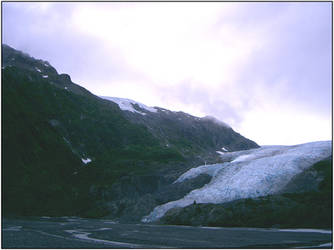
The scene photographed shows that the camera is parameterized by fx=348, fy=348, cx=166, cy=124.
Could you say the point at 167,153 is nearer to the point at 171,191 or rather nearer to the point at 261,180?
the point at 171,191

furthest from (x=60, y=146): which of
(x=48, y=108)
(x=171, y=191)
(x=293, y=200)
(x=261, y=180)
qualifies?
(x=293, y=200)

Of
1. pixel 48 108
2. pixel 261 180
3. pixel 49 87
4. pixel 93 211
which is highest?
pixel 49 87

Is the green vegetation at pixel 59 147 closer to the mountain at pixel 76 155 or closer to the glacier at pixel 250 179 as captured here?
the mountain at pixel 76 155

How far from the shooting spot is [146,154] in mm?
120250

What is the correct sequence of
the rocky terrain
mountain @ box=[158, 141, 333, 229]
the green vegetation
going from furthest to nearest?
the green vegetation → the rocky terrain → mountain @ box=[158, 141, 333, 229]

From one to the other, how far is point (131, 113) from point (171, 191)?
121086mm

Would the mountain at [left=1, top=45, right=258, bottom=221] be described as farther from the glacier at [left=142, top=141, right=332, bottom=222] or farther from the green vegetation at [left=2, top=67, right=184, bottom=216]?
the glacier at [left=142, top=141, right=332, bottom=222]

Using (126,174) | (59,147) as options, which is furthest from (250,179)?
(59,147)

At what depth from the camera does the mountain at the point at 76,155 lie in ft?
235

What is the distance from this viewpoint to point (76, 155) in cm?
11369

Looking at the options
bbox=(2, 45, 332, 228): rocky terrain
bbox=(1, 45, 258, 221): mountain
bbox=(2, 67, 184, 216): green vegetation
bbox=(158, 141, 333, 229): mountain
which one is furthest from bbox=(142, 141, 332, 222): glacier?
bbox=(2, 67, 184, 216): green vegetation

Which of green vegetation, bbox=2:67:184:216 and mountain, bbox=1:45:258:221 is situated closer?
mountain, bbox=1:45:258:221

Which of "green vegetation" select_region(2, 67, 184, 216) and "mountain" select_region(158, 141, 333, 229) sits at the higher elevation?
"green vegetation" select_region(2, 67, 184, 216)

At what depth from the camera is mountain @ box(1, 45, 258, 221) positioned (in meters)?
71.8
